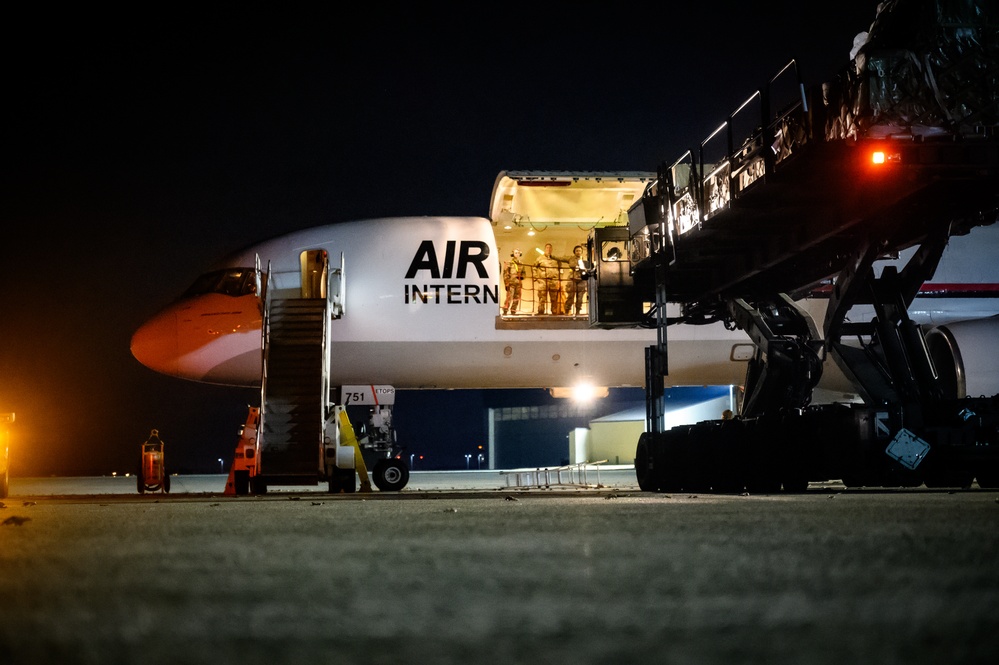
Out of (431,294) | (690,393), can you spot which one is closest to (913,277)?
(431,294)

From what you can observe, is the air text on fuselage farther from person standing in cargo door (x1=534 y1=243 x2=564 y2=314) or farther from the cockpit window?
the cockpit window

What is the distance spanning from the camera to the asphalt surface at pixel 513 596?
162cm

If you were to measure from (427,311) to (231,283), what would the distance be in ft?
11.8

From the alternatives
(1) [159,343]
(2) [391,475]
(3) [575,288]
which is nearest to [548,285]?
(3) [575,288]

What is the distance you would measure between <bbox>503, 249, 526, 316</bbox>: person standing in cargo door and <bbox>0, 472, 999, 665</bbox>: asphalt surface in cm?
1550

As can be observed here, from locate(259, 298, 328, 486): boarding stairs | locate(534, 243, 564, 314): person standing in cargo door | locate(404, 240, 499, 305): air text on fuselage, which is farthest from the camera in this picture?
locate(534, 243, 564, 314): person standing in cargo door

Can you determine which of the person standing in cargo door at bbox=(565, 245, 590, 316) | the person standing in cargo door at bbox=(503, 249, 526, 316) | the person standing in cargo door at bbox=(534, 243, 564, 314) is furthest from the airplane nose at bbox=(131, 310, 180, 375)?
the person standing in cargo door at bbox=(565, 245, 590, 316)

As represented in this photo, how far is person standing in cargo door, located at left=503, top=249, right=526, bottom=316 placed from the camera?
1994 cm

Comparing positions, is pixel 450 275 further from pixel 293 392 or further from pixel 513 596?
pixel 513 596

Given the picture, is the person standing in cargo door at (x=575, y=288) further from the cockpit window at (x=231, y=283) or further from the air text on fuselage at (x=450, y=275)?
the cockpit window at (x=231, y=283)

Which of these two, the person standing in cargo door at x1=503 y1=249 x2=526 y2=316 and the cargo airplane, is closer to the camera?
the cargo airplane

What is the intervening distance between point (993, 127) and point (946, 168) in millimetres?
730

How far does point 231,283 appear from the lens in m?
17.9

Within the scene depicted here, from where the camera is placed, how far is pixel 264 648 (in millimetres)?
1682
